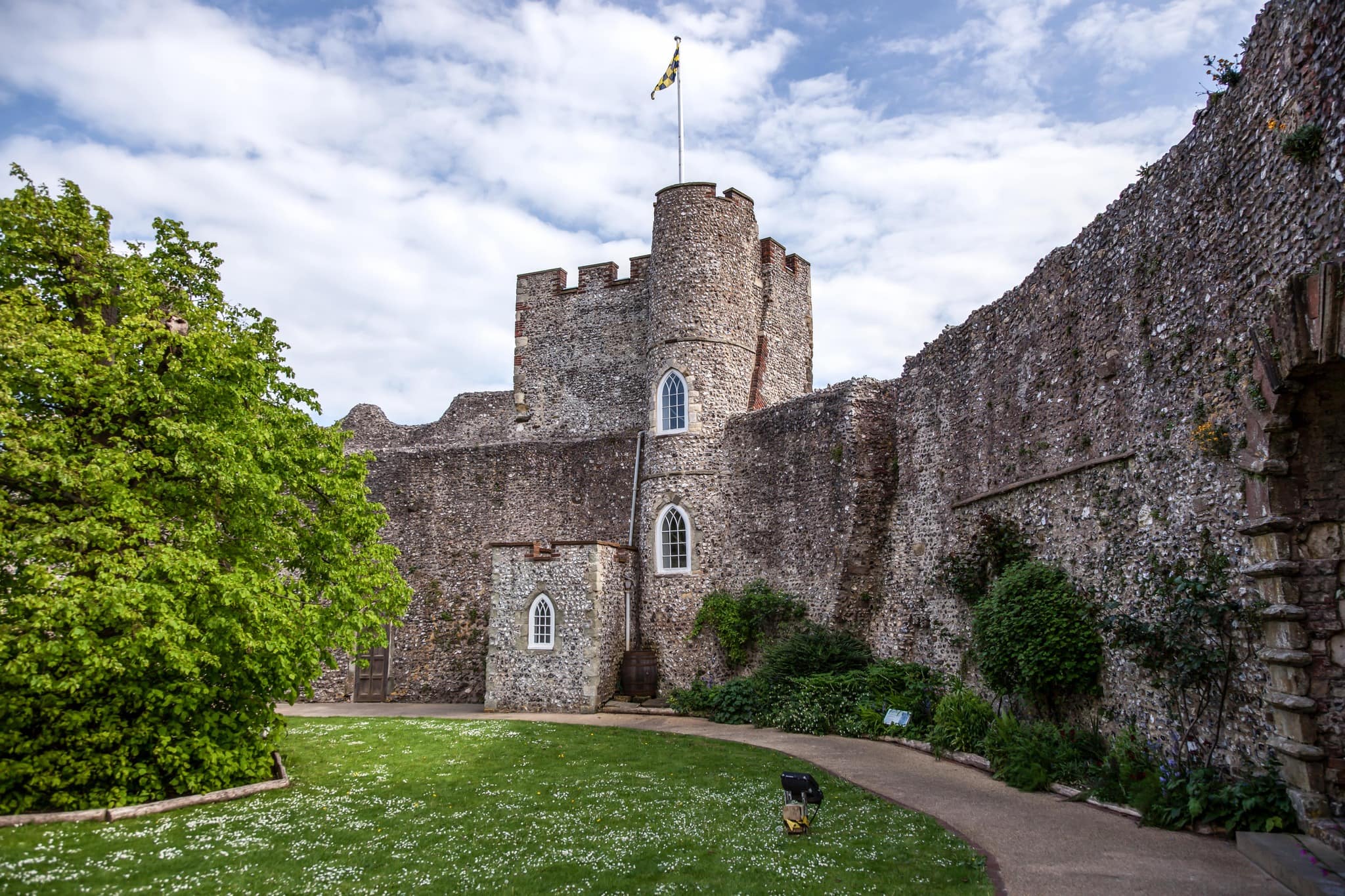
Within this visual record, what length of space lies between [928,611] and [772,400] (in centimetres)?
952

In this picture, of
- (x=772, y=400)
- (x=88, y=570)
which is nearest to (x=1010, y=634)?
(x=88, y=570)

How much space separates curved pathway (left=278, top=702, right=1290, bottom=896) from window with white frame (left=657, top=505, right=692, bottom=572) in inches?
312

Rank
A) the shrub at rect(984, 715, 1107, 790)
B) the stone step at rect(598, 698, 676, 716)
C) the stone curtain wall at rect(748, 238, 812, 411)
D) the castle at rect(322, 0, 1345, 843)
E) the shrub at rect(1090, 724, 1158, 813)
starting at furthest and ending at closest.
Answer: the stone curtain wall at rect(748, 238, 812, 411)
the stone step at rect(598, 698, 676, 716)
the shrub at rect(984, 715, 1107, 790)
the shrub at rect(1090, 724, 1158, 813)
the castle at rect(322, 0, 1345, 843)

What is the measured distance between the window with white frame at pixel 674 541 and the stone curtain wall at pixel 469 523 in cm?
148

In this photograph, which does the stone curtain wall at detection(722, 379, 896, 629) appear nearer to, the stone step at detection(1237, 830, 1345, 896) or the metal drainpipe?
the metal drainpipe

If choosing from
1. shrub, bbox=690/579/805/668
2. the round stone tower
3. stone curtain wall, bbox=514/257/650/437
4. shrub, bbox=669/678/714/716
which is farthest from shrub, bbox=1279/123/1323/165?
stone curtain wall, bbox=514/257/650/437

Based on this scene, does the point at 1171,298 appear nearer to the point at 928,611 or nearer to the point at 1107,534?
the point at 1107,534

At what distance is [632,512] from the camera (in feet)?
72.3

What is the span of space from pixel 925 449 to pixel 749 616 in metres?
5.75

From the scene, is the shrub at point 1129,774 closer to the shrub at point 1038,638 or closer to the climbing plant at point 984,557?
the shrub at point 1038,638

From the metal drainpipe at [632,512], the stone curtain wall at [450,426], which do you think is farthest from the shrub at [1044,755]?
the stone curtain wall at [450,426]

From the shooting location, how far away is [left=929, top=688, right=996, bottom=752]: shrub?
1202cm

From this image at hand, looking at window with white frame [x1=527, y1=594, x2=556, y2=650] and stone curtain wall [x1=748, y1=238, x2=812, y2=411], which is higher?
stone curtain wall [x1=748, y1=238, x2=812, y2=411]

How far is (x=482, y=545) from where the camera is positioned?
23.2 meters
